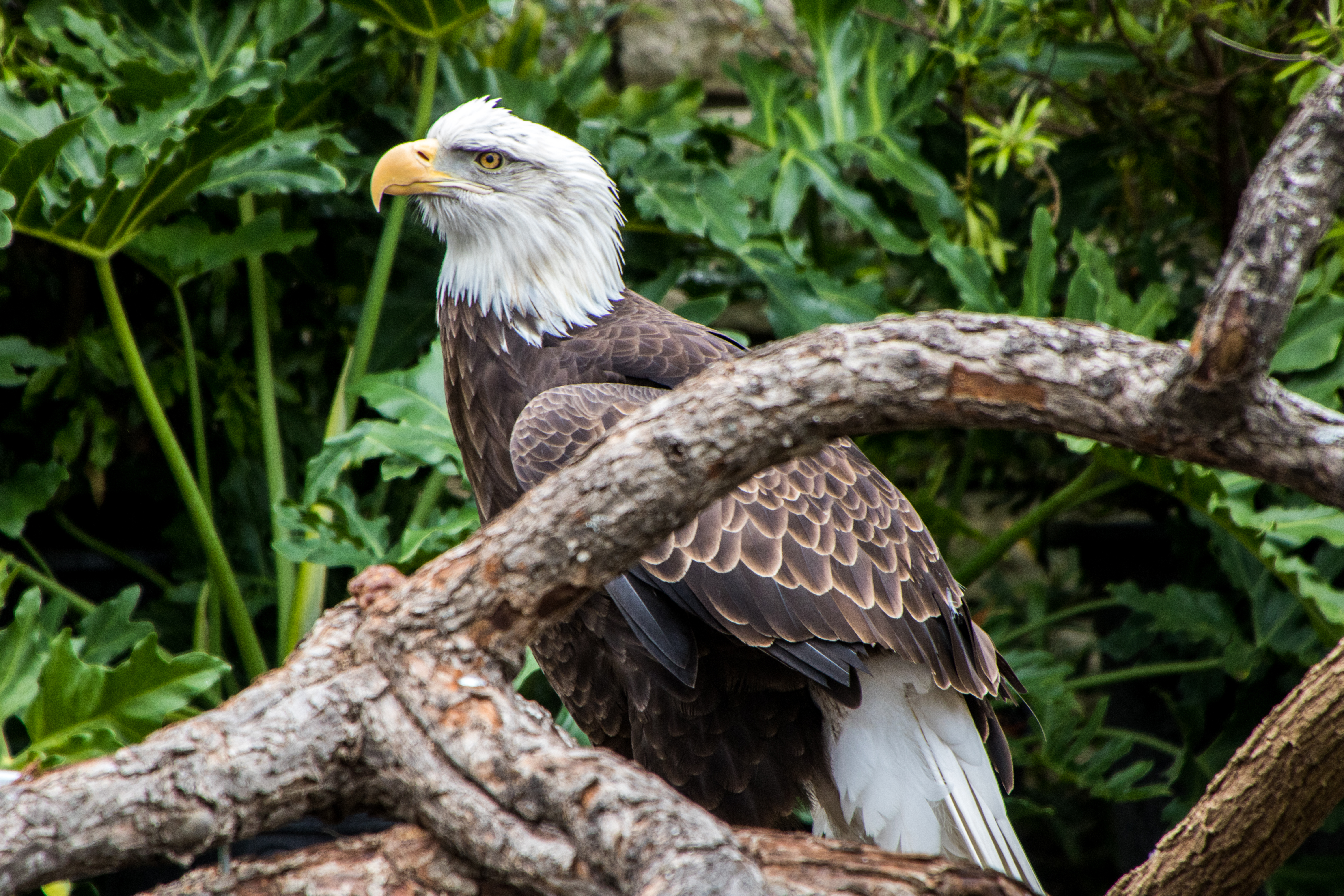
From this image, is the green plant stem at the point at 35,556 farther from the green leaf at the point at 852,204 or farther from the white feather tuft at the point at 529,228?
the green leaf at the point at 852,204

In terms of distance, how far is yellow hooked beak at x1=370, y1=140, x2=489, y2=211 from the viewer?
2184mm

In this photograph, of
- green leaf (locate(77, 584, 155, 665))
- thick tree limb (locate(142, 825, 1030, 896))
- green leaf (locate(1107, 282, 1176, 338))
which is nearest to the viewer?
thick tree limb (locate(142, 825, 1030, 896))

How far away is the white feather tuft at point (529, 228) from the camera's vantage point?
2164mm

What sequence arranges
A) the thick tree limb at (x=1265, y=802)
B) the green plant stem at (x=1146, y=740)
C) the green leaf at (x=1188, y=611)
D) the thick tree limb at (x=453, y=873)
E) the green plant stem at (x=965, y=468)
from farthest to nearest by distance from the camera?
the green plant stem at (x=965, y=468)
the green plant stem at (x=1146, y=740)
the green leaf at (x=1188, y=611)
the thick tree limb at (x=1265, y=802)
the thick tree limb at (x=453, y=873)

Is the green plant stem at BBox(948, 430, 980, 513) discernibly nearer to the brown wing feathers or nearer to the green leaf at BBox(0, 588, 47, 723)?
the brown wing feathers

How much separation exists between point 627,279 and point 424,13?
3.63ft

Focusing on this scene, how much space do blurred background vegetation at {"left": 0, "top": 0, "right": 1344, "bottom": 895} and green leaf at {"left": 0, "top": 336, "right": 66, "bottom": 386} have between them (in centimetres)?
1

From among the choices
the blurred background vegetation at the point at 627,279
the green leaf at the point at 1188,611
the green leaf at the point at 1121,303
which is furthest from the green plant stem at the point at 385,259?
the green leaf at the point at 1188,611

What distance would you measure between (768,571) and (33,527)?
9.49 ft

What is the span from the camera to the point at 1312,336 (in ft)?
8.37

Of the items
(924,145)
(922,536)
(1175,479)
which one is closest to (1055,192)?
(924,145)

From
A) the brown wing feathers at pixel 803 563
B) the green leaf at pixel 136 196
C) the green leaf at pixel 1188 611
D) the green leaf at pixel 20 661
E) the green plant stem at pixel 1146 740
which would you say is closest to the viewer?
the brown wing feathers at pixel 803 563

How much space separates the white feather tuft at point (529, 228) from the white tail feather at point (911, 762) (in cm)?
90

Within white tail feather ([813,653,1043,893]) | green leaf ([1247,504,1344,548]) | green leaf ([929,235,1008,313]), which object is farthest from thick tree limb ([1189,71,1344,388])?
green leaf ([929,235,1008,313])
